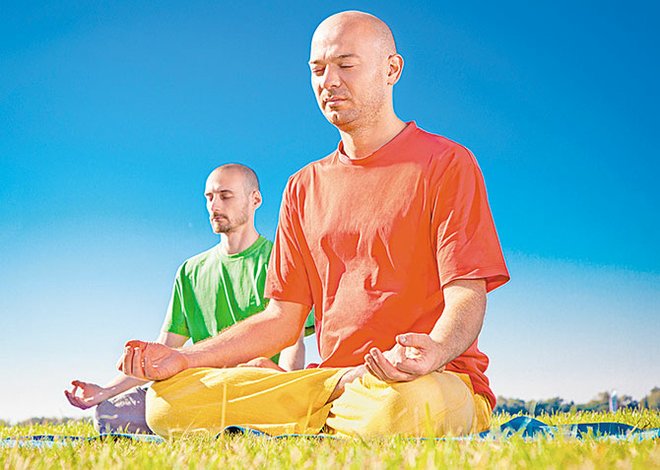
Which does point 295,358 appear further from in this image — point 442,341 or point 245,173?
point 442,341

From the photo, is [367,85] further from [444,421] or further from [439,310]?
[444,421]

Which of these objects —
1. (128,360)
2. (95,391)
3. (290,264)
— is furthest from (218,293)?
(128,360)

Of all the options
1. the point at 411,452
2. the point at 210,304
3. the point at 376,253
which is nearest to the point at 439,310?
the point at 376,253

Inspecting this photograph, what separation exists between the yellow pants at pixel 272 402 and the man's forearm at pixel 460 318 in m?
0.18

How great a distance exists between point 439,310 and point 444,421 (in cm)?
85

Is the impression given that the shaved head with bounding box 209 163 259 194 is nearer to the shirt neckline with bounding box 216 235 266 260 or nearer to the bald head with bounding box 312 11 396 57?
the shirt neckline with bounding box 216 235 266 260

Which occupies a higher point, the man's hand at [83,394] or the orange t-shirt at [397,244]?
the orange t-shirt at [397,244]

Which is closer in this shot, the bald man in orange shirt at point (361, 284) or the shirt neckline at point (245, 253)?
the bald man in orange shirt at point (361, 284)

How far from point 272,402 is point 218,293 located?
145 inches

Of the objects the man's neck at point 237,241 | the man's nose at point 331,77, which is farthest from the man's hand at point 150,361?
the man's neck at point 237,241

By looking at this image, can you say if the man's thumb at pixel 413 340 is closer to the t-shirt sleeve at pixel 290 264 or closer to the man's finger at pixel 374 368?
the man's finger at pixel 374 368

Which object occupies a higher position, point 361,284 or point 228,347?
point 361,284

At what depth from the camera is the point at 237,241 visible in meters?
8.45

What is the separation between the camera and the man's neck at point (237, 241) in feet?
27.7
